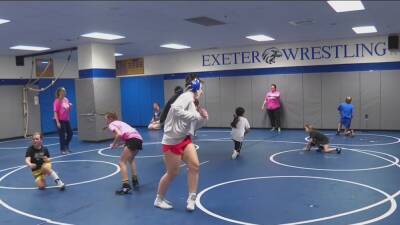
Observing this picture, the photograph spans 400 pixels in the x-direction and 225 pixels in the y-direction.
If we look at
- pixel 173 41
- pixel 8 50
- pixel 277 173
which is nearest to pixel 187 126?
pixel 277 173

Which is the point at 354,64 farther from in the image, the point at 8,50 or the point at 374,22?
the point at 8,50

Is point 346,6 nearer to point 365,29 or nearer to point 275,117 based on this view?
point 365,29

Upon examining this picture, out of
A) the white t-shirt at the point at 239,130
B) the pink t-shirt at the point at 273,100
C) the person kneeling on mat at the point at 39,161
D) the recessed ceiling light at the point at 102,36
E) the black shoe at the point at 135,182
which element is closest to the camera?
the black shoe at the point at 135,182

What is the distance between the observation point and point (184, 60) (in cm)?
1642

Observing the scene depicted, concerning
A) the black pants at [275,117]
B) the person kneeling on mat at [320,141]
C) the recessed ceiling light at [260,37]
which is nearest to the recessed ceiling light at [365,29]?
the recessed ceiling light at [260,37]

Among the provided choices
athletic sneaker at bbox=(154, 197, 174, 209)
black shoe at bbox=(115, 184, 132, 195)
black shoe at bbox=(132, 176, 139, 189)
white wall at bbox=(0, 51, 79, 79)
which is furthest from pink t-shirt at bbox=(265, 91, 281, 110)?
athletic sneaker at bbox=(154, 197, 174, 209)

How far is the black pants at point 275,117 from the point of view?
14.3 meters

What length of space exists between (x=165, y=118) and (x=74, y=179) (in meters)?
3.07

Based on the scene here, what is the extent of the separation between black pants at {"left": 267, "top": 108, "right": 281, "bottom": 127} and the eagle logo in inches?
73.1

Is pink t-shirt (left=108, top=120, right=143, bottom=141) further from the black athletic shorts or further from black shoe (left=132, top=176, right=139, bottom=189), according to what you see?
black shoe (left=132, top=176, right=139, bottom=189)

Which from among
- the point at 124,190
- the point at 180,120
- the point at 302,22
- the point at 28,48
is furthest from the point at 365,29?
the point at 28,48

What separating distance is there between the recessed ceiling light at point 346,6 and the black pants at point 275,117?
6.17 meters

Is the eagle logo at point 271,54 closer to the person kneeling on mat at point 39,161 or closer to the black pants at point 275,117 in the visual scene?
the black pants at point 275,117

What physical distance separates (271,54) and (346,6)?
6.53 m
